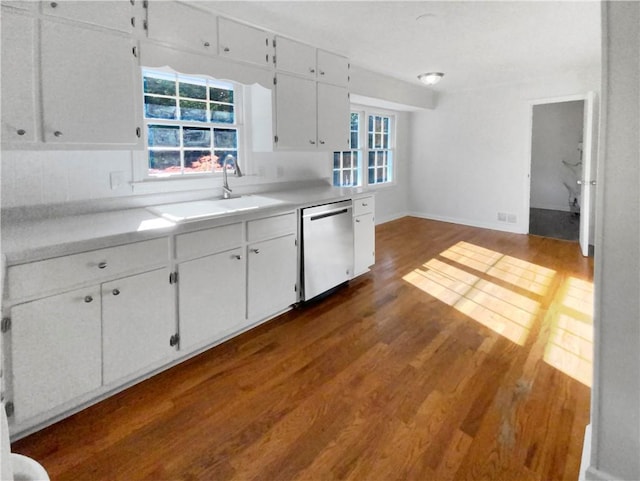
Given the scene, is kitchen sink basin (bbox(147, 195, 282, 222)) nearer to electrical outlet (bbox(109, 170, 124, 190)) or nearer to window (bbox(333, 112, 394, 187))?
electrical outlet (bbox(109, 170, 124, 190))

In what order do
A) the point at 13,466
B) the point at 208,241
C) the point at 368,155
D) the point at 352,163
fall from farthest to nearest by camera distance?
the point at 368,155, the point at 352,163, the point at 208,241, the point at 13,466

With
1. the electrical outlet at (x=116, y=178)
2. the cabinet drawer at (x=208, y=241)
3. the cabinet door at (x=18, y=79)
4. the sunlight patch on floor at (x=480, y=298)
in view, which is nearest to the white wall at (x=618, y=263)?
the sunlight patch on floor at (x=480, y=298)

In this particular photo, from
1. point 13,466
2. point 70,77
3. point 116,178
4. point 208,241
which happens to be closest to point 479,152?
point 208,241

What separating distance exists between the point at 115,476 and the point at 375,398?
1.30 metres

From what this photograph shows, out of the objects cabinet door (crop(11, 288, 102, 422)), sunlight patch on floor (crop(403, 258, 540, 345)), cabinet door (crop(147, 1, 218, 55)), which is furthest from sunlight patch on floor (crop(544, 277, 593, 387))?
cabinet door (crop(147, 1, 218, 55))

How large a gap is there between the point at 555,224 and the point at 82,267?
750 centimetres

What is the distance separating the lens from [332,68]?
3971 mm

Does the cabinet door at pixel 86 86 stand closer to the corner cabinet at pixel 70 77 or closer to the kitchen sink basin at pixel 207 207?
the corner cabinet at pixel 70 77

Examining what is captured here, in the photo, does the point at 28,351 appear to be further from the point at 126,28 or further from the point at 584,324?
the point at 584,324

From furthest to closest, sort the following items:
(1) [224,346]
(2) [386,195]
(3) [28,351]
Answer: (2) [386,195] → (1) [224,346] → (3) [28,351]

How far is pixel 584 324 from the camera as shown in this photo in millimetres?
3070

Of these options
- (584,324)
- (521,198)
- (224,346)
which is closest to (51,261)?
(224,346)

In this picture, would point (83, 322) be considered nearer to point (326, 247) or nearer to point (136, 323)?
point (136, 323)

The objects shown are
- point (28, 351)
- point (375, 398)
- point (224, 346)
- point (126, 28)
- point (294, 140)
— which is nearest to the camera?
point (28, 351)
